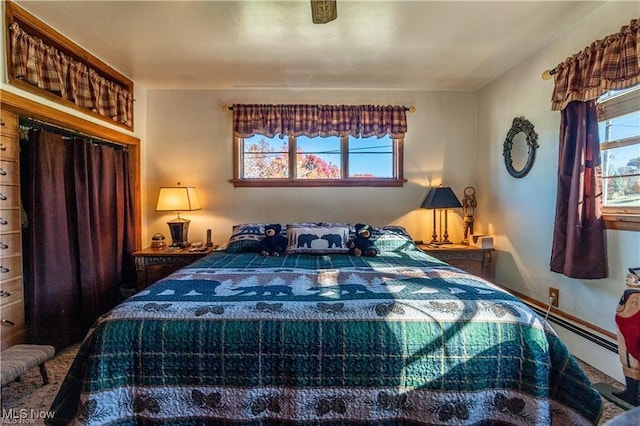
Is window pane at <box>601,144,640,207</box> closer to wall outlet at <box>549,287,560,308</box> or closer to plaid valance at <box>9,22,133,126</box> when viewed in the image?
wall outlet at <box>549,287,560,308</box>

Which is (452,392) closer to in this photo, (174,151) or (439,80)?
(439,80)

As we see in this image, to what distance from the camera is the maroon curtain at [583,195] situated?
203 cm

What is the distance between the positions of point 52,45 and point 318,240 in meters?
2.47

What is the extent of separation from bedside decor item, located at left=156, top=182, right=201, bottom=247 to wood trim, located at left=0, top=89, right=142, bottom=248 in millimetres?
297

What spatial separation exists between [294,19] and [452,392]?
7.61 feet

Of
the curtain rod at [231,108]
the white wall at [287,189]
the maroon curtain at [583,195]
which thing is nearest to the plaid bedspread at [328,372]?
the maroon curtain at [583,195]

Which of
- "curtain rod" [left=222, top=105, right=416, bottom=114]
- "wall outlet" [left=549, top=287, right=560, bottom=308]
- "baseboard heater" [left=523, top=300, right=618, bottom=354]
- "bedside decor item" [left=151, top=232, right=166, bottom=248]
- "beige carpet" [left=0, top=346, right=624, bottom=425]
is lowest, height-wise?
"beige carpet" [left=0, top=346, right=624, bottom=425]

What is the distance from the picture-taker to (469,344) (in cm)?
133

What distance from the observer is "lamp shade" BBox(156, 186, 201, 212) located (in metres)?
3.15

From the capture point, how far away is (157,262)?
9.86 ft

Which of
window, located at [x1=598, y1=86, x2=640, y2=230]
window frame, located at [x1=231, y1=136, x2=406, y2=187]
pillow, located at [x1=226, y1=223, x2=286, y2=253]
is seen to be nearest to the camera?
window, located at [x1=598, y1=86, x2=640, y2=230]

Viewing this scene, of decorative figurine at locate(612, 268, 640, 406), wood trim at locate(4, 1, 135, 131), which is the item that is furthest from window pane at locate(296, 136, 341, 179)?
decorative figurine at locate(612, 268, 640, 406)

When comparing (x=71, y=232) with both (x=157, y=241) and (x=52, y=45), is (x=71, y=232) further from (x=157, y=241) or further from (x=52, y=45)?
(x=52, y=45)

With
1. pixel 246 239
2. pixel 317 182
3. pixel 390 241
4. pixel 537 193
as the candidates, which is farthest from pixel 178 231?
pixel 537 193
